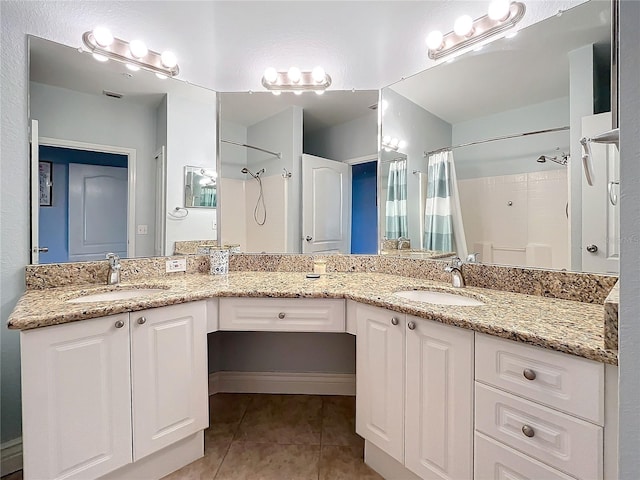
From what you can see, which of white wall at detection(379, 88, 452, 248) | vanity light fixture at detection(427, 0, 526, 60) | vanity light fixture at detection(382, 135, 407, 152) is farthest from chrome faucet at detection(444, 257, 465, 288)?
vanity light fixture at detection(427, 0, 526, 60)

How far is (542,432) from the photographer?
0.96 meters

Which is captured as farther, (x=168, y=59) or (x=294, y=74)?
(x=294, y=74)

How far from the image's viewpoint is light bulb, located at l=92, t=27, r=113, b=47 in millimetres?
1771

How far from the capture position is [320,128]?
2.25m

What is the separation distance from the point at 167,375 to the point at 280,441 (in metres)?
0.76

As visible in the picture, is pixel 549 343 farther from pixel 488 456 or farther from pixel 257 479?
pixel 257 479

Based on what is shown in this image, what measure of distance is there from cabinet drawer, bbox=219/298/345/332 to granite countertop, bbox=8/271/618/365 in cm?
5

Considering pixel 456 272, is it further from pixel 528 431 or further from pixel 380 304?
pixel 528 431

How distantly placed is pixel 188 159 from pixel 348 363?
1759mm

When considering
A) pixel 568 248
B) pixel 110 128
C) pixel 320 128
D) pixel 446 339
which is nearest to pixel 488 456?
pixel 446 339

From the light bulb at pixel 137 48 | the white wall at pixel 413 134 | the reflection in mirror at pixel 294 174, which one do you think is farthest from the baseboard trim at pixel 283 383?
the light bulb at pixel 137 48

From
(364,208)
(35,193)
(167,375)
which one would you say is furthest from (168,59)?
(167,375)

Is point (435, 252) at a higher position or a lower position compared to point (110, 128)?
lower

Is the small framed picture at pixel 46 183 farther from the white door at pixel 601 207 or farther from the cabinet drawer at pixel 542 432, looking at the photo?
the white door at pixel 601 207
